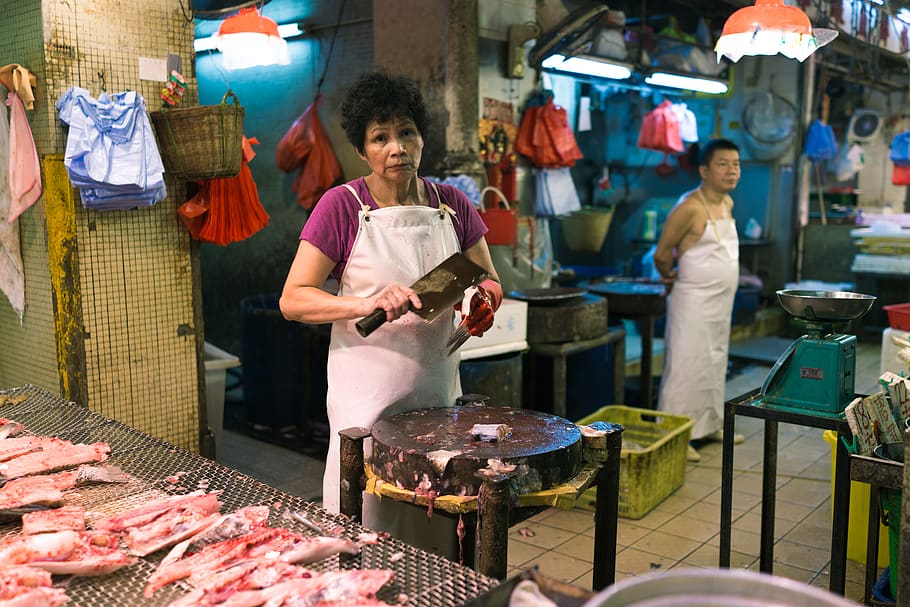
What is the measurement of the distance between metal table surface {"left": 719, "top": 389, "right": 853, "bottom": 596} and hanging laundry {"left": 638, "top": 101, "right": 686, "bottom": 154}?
4890 millimetres

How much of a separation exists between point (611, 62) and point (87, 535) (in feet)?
18.9

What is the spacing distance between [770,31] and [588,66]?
290 cm

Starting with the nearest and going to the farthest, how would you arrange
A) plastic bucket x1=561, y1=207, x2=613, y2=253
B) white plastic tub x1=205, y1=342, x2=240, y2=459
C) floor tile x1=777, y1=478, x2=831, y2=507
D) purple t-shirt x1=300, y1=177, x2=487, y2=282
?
purple t-shirt x1=300, y1=177, x2=487, y2=282, floor tile x1=777, y1=478, x2=831, y2=507, white plastic tub x1=205, y1=342, x2=240, y2=459, plastic bucket x1=561, y1=207, x2=613, y2=253

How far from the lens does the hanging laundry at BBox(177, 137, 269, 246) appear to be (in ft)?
13.9

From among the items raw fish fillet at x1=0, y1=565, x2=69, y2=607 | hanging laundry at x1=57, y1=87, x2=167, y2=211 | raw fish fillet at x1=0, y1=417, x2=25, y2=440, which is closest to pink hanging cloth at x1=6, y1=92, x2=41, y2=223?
hanging laundry at x1=57, y1=87, x2=167, y2=211

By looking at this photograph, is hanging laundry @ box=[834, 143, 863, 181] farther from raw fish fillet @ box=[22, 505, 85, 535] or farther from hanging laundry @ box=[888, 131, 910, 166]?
raw fish fillet @ box=[22, 505, 85, 535]

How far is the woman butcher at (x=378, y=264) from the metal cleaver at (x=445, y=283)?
11 cm

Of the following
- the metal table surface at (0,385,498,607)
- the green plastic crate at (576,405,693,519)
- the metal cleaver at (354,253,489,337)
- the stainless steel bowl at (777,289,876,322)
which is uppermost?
the metal cleaver at (354,253,489,337)

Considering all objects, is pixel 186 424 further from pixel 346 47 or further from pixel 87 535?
pixel 346 47

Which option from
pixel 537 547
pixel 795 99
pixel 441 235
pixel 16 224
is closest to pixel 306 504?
pixel 441 235

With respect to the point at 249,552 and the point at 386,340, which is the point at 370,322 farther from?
the point at 249,552

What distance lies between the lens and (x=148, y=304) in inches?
167

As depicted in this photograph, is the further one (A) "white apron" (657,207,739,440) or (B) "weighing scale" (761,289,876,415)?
(A) "white apron" (657,207,739,440)

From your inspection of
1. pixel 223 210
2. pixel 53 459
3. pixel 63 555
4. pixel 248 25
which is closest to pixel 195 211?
pixel 223 210
